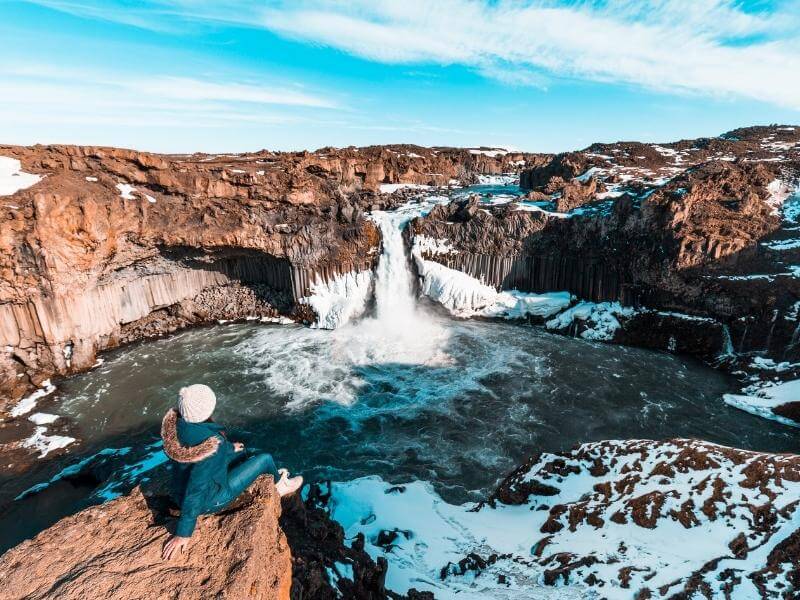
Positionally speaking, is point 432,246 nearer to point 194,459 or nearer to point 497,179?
point 194,459

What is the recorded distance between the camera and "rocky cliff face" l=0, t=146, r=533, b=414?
1952cm

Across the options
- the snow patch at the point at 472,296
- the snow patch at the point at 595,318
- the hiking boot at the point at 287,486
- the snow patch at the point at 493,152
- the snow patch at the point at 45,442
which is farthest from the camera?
the snow patch at the point at 493,152

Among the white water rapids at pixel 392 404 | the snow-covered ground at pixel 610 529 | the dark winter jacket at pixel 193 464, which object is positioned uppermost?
the dark winter jacket at pixel 193 464

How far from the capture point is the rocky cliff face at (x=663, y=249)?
21062mm

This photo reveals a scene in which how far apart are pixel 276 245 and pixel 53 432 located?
48.7ft

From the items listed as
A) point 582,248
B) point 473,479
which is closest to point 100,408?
point 473,479

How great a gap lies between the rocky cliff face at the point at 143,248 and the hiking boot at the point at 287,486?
20.0m

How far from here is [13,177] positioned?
20703 millimetres

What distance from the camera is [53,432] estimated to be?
17.0 metres

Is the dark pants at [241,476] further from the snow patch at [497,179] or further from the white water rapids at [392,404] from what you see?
the snow patch at [497,179]

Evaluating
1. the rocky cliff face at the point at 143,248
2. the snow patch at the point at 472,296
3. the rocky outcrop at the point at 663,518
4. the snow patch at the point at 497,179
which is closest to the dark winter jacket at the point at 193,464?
the rocky outcrop at the point at 663,518

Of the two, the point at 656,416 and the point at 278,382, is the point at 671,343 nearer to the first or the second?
the point at 656,416

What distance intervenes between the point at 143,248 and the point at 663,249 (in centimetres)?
3020

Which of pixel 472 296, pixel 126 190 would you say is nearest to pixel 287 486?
pixel 472 296
